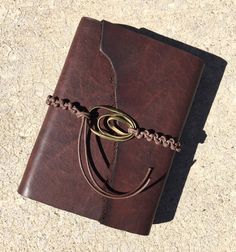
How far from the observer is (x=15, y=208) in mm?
1916

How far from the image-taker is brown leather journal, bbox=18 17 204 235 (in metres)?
1.67

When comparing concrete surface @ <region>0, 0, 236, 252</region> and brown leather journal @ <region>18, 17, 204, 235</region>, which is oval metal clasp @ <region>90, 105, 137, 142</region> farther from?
concrete surface @ <region>0, 0, 236, 252</region>

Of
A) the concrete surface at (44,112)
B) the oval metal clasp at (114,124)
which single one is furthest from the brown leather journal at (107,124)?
the concrete surface at (44,112)

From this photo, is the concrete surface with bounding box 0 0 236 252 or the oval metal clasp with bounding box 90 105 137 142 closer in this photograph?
the oval metal clasp with bounding box 90 105 137 142

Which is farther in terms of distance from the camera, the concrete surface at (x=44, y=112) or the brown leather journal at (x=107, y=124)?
the concrete surface at (x=44, y=112)

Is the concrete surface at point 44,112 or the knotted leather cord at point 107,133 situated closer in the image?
the knotted leather cord at point 107,133

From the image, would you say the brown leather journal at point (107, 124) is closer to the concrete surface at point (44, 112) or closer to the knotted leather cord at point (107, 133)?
the knotted leather cord at point (107, 133)

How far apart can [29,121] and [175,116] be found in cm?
53

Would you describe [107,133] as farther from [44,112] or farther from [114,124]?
[44,112]

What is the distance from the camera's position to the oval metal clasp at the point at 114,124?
1650 mm

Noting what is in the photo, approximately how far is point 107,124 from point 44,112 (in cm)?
33

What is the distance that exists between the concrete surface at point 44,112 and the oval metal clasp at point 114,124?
330 millimetres

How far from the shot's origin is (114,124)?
1.68 metres

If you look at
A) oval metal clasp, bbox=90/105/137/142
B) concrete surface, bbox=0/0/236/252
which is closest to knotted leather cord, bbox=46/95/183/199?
oval metal clasp, bbox=90/105/137/142
